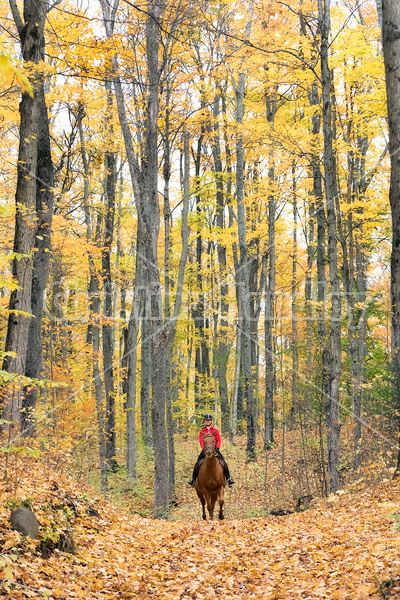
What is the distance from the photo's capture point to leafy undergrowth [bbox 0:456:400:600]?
15.4 ft

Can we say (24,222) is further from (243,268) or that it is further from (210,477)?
(243,268)

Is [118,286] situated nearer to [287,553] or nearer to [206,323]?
[206,323]

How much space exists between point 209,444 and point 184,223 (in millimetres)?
5725

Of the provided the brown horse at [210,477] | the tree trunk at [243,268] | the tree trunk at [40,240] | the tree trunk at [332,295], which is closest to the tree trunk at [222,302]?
the tree trunk at [243,268]

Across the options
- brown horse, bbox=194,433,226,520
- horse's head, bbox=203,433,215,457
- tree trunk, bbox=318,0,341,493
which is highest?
tree trunk, bbox=318,0,341,493

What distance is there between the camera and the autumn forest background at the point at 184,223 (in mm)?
10586

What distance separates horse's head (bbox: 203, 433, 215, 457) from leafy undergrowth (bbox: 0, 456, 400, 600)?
5.47 feet

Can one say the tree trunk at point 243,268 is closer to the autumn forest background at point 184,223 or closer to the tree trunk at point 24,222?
the autumn forest background at point 184,223

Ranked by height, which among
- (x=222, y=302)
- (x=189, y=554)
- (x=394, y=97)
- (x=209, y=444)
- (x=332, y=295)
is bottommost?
(x=189, y=554)

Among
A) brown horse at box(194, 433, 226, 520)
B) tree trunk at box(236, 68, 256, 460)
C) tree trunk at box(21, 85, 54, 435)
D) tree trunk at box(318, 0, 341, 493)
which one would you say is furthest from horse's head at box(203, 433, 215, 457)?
tree trunk at box(236, 68, 256, 460)

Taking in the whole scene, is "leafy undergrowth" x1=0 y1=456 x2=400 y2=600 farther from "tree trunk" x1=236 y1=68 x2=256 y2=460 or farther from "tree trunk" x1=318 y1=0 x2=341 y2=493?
"tree trunk" x1=236 y1=68 x2=256 y2=460

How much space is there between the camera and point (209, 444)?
34.1ft

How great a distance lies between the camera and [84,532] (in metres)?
6.94

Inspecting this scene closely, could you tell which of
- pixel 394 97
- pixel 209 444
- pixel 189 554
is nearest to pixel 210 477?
pixel 209 444
